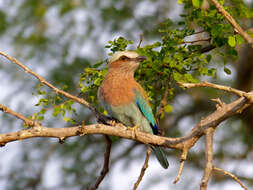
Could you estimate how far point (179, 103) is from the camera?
8.68 meters

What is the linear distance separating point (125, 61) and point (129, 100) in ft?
1.77

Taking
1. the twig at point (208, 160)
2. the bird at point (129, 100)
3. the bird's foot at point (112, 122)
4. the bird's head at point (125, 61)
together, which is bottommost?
the twig at point (208, 160)

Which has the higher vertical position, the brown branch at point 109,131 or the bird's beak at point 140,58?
the bird's beak at point 140,58

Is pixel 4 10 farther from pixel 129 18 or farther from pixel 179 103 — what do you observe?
pixel 179 103

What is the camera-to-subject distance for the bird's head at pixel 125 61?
17.1 feet

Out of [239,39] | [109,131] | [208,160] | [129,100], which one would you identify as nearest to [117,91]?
[129,100]

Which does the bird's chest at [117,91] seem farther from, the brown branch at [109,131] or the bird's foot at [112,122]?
the brown branch at [109,131]

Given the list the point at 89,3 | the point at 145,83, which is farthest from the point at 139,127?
the point at 89,3

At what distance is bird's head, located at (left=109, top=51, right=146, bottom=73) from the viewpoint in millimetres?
5203

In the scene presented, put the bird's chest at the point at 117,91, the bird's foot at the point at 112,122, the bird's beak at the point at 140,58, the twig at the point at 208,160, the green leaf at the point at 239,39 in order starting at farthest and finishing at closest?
1. the bird's chest at the point at 117,91
2. the bird's foot at the point at 112,122
3. the bird's beak at the point at 140,58
4. the green leaf at the point at 239,39
5. the twig at the point at 208,160

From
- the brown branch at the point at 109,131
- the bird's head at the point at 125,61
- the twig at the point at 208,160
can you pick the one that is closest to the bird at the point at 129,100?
the bird's head at the point at 125,61

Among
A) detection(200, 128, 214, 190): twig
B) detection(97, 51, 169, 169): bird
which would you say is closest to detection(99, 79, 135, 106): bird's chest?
detection(97, 51, 169, 169): bird

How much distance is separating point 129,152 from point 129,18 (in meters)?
2.57

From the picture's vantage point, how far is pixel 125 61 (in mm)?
5609
